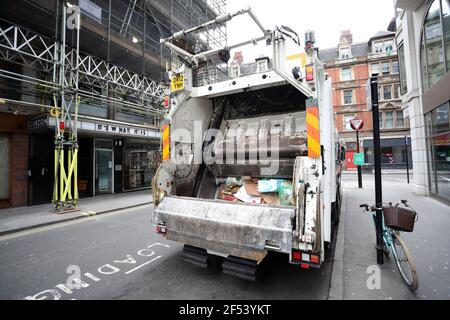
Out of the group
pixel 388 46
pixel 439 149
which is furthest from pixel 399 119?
pixel 439 149

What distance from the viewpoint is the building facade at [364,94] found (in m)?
25.3

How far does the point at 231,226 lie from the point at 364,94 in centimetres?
2965

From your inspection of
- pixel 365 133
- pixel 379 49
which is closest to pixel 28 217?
pixel 365 133

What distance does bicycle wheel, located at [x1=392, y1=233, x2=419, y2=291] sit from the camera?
2719 millimetres

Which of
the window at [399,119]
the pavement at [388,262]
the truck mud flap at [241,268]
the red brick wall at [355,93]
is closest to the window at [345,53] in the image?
the red brick wall at [355,93]

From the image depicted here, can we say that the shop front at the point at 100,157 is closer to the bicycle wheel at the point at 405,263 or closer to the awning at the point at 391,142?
the bicycle wheel at the point at 405,263

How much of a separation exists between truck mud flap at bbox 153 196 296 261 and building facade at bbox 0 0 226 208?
3204 mm

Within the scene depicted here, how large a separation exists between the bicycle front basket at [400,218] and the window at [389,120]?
27.9 m

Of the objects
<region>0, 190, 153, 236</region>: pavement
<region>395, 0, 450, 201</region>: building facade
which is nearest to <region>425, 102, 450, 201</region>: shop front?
<region>395, 0, 450, 201</region>: building facade

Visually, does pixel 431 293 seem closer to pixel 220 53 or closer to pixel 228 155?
pixel 228 155

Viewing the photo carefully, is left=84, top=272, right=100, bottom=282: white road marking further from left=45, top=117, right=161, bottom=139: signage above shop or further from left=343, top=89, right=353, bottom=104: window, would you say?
left=343, top=89, right=353, bottom=104: window
